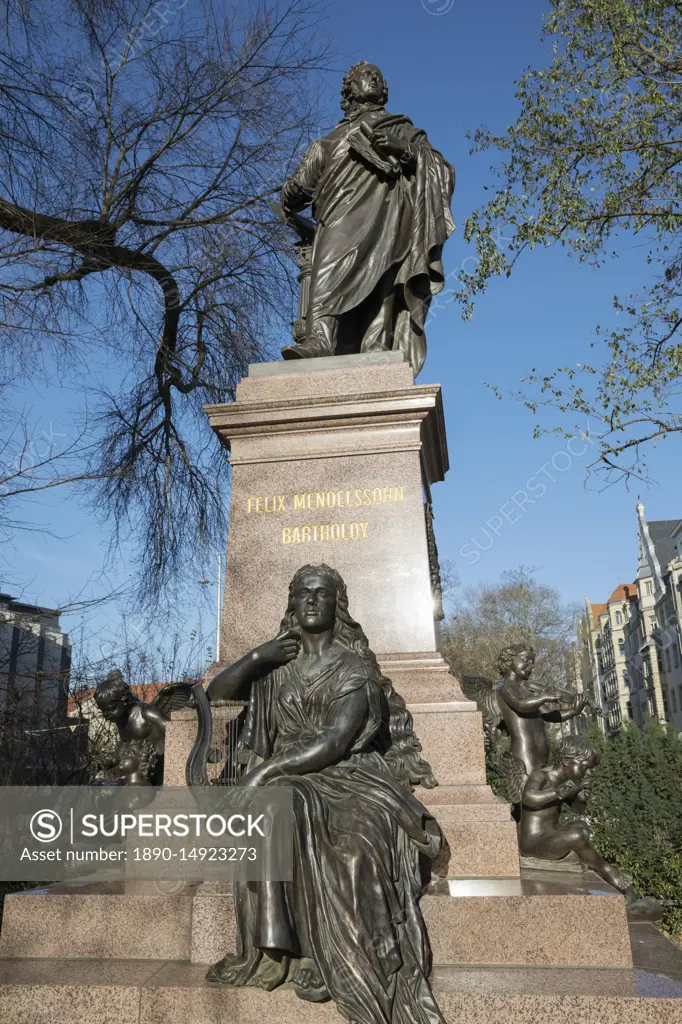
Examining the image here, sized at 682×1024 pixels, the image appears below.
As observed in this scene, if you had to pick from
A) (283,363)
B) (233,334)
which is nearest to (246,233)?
(233,334)

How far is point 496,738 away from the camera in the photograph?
584cm

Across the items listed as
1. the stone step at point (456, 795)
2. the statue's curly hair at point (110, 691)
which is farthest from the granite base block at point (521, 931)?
the statue's curly hair at point (110, 691)

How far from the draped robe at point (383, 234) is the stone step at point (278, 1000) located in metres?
4.71

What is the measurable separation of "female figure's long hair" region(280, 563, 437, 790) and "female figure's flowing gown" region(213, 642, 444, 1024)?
412 millimetres

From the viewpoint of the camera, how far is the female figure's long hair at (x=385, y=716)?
4629 millimetres

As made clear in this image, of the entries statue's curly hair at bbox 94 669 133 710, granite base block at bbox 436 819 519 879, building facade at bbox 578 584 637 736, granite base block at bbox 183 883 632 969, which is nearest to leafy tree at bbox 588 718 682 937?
granite base block at bbox 436 819 519 879

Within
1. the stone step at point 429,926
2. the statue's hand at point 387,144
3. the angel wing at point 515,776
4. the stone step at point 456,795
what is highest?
the statue's hand at point 387,144

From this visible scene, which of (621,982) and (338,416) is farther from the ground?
(338,416)

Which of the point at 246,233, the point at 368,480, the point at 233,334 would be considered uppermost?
the point at 246,233

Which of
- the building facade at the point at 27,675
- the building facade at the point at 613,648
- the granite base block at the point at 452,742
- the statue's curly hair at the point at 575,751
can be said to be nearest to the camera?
the granite base block at the point at 452,742

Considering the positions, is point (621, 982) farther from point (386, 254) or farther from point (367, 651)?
point (386, 254)

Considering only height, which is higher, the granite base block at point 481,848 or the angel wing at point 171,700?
the angel wing at point 171,700

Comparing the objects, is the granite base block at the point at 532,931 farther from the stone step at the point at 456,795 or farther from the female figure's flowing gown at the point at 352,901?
the stone step at the point at 456,795

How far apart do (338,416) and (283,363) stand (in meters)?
0.80
